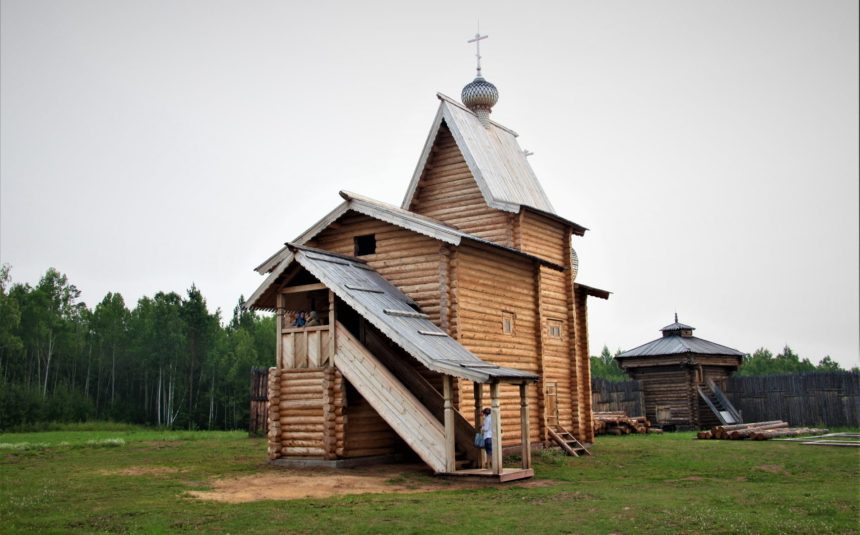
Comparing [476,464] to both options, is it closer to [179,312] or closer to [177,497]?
[177,497]

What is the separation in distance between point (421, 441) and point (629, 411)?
1143 inches

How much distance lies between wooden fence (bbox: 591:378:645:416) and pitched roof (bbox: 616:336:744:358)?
1818 mm

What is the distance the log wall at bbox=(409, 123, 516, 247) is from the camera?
1173 inches

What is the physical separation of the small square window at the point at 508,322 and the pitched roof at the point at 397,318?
3.87 meters

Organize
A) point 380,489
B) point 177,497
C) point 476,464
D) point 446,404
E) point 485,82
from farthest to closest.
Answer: point 485,82, point 476,464, point 446,404, point 380,489, point 177,497

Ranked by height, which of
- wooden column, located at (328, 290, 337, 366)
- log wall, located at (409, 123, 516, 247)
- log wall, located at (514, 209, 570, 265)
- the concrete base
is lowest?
the concrete base

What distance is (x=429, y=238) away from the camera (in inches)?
1015

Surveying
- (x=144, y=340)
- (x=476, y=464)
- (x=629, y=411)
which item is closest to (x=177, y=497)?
(x=476, y=464)

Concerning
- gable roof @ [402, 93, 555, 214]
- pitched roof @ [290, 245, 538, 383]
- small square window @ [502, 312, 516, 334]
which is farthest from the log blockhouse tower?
pitched roof @ [290, 245, 538, 383]

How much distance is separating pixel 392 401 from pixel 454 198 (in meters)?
11.6

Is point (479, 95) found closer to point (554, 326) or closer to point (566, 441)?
point (554, 326)

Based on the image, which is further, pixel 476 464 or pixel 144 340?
pixel 144 340

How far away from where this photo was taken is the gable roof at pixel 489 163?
2988 centimetres

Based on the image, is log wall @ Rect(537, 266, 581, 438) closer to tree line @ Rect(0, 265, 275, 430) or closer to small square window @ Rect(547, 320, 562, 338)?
small square window @ Rect(547, 320, 562, 338)
